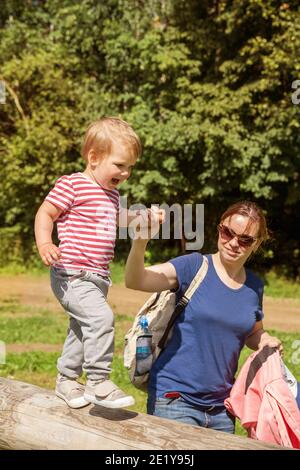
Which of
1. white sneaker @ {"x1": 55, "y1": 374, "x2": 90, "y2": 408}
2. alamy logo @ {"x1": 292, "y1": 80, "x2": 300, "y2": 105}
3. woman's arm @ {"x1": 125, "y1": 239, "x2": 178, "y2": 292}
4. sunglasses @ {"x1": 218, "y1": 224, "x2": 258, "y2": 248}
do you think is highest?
alamy logo @ {"x1": 292, "y1": 80, "x2": 300, "y2": 105}

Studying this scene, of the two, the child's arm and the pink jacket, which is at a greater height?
the child's arm

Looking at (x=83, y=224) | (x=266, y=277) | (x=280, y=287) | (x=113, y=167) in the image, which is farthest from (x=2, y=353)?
(x=266, y=277)

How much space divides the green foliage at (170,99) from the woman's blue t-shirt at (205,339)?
11.6m

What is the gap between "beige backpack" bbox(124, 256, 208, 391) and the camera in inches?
148

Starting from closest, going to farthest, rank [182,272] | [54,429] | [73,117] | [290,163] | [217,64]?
[54,429], [182,272], [290,163], [217,64], [73,117]

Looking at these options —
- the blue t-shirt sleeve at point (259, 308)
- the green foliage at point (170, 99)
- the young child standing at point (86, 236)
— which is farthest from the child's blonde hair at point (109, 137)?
the green foliage at point (170, 99)

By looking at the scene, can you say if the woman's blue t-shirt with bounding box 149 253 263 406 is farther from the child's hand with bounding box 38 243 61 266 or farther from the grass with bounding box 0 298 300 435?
the grass with bounding box 0 298 300 435

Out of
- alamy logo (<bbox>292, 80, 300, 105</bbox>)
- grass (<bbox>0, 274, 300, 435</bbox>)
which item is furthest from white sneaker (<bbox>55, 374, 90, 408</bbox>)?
alamy logo (<bbox>292, 80, 300, 105</bbox>)

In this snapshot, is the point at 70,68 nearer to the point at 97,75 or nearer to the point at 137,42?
the point at 97,75

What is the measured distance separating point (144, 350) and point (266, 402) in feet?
2.23

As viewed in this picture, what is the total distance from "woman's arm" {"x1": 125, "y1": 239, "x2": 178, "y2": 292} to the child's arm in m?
0.38
